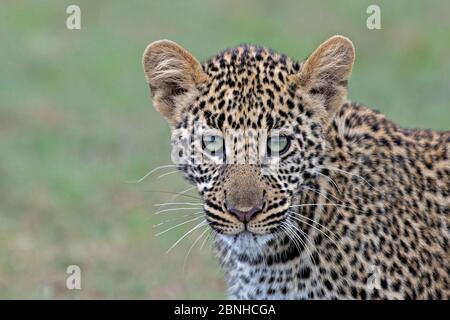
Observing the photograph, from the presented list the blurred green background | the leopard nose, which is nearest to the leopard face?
the leopard nose

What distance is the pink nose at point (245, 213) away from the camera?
26.1 feet

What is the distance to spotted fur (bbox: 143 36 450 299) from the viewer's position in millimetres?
8164

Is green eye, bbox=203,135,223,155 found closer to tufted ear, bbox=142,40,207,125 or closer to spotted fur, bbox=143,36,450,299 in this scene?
spotted fur, bbox=143,36,450,299

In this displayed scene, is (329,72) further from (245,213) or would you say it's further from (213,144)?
(245,213)

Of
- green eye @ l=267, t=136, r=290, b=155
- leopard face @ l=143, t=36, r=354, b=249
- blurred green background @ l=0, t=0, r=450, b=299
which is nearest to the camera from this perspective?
leopard face @ l=143, t=36, r=354, b=249

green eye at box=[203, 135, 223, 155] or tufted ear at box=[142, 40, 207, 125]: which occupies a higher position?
tufted ear at box=[142, 40, 207, 125]

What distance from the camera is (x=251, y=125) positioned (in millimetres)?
8156

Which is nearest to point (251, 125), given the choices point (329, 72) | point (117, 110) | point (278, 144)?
point (278, 144)

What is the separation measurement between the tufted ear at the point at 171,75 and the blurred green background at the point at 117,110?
3.68 meters

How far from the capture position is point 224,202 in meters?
8.05

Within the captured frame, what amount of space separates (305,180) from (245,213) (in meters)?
0.60
